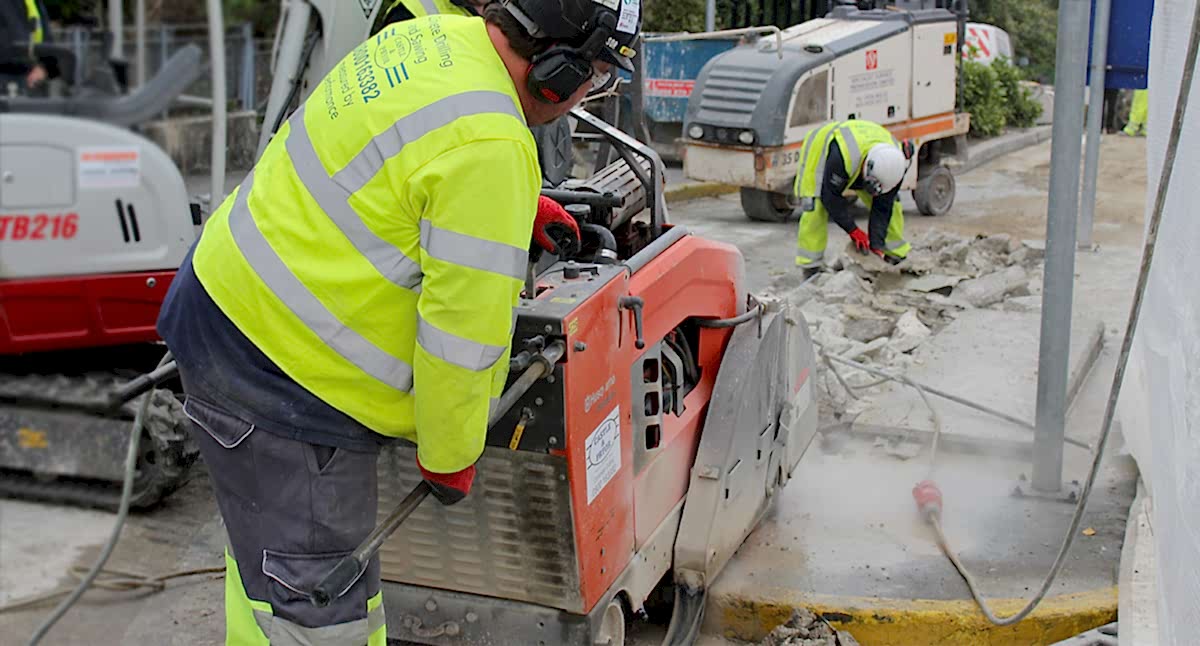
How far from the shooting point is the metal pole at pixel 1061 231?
4.38m

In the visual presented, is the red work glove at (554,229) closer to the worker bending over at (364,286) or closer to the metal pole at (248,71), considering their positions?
the worker bending over at (364,286)

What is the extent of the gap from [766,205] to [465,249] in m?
9.57

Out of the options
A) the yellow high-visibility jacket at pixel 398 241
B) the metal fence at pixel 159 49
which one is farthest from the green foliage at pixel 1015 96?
the yellow high-visibility jacket at pixel 398 241

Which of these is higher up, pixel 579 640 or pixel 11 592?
pixel 579 640

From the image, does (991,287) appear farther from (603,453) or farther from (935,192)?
(603,453)

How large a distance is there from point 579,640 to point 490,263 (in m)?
1.36

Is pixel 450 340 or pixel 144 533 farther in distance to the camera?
pixel 144 533

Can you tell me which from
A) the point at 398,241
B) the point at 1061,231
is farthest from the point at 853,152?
the point at 398,241

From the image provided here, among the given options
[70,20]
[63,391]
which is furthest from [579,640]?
[63,391]

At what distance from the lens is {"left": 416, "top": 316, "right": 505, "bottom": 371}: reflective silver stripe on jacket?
2.38 meters

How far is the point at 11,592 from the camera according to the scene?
4.50m

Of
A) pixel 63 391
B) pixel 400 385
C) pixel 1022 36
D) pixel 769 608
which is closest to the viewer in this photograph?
pixel 400 385

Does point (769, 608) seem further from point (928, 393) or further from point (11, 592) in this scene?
point (11, 592)

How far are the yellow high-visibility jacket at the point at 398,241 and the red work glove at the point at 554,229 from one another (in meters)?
0.59
